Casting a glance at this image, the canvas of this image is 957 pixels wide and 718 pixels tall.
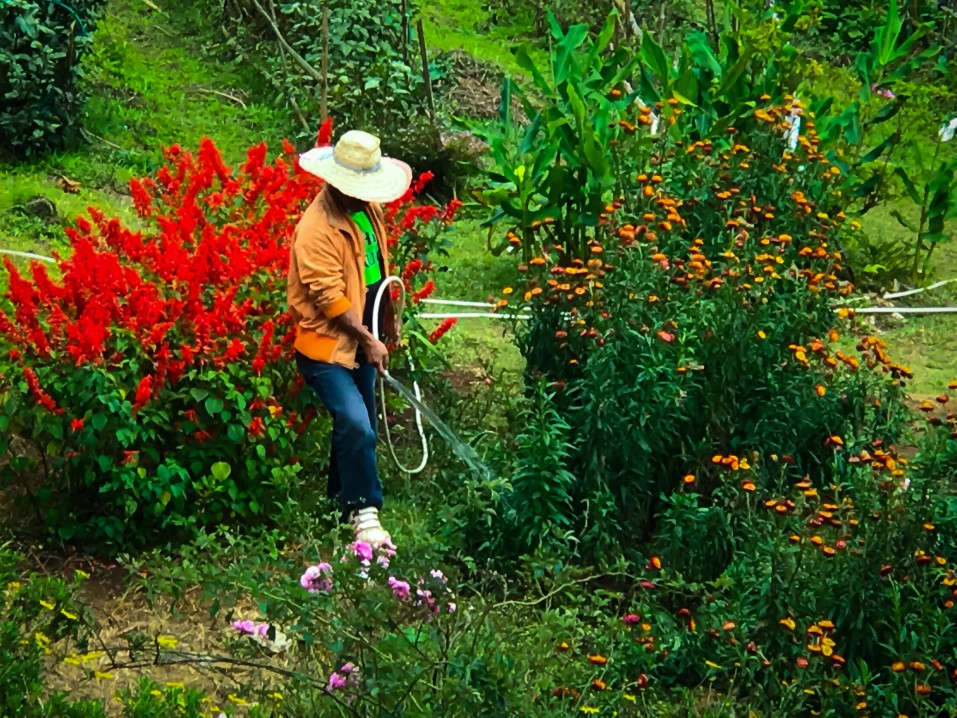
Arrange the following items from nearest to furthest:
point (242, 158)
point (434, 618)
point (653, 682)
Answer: point (434, 618), point (653, 682), point (242, 158)

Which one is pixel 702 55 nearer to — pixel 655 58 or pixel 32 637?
pixel 655 58

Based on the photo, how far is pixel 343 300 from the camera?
216 inches

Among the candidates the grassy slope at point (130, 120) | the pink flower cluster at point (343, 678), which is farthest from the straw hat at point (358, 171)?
the grassy slope at point (130, 120)

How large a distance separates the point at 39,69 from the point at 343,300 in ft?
16.8

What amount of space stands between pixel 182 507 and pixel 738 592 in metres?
2.11

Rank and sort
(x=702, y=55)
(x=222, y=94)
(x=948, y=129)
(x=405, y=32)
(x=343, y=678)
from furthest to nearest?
(x=222, y=94) < (x=405, y=32) < (x=948, y=129) < (x=702, y=55) < (x=343, y=678)

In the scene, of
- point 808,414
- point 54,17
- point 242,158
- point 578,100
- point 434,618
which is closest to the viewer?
point 434,618

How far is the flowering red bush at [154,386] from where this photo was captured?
5.30 metres

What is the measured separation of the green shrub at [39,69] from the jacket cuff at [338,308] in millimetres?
4993

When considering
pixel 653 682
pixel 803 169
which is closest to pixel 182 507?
pixel 653 682

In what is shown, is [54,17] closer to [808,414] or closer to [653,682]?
[808,414]

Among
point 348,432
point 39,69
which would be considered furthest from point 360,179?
point 39,69

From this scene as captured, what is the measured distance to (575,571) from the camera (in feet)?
16.3

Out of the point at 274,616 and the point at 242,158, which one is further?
the point at 242,158
